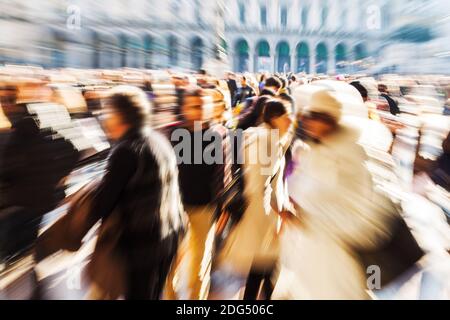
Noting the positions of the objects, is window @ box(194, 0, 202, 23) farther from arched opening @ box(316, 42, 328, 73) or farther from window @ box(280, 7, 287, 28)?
arched opening @ box(316, 42, 328, 73)

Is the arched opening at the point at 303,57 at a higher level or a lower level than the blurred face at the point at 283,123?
higher

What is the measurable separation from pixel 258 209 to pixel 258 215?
28 millimetres

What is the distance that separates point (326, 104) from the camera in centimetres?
153

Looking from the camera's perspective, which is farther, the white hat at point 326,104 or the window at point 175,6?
the white hat at point 326,104

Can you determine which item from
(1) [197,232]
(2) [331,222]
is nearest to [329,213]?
(2) [331,222]

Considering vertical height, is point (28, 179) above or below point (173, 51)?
below

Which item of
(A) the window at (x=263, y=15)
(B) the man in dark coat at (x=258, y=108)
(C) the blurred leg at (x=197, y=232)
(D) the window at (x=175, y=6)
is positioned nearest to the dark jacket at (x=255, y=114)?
(B) the man in dark coat at (x=258, y=108)

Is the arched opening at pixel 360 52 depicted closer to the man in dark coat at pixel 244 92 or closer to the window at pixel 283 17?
the window at pixel 283 17

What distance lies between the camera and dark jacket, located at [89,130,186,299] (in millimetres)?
1300

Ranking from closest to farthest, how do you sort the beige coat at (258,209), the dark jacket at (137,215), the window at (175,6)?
the dark jacket at (137,215) < the window at (175,6) < the beige coat at (258,209)

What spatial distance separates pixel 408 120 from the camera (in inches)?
74.7

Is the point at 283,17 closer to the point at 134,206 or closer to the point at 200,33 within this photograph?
the point at 200,33

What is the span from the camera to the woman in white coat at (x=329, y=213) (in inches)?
57.1
